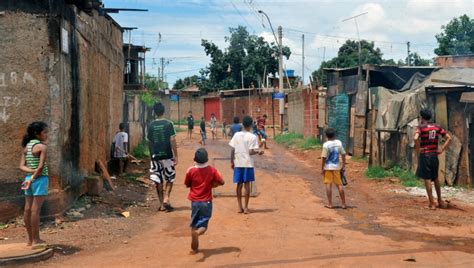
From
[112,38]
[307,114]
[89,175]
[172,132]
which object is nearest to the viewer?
[172,132]

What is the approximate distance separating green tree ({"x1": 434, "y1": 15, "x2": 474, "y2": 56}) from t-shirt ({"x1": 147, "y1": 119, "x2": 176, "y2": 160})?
3291 cm

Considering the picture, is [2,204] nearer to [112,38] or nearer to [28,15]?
[28,15]

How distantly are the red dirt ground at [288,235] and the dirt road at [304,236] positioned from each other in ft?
0.04

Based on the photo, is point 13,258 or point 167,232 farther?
point 167,232

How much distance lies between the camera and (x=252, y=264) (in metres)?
6.19

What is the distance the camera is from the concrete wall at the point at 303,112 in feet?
89.0

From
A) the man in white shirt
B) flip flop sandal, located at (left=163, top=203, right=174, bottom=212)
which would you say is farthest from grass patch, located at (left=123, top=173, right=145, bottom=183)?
flip flop sandal, located at (left=163, top=203, right=174, bottom=212)

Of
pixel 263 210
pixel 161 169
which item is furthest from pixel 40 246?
pixel 263 210

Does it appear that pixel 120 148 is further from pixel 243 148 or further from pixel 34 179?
pixel 34 179

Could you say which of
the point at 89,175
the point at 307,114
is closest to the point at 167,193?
the point at 89,175

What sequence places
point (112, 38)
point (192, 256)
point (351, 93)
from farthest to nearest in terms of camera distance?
point (351, 93) < point (112, 38) < point (192, 256)

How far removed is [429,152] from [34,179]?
6916 millimetres

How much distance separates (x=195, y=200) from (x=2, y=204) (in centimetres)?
338

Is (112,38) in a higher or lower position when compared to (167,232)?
higher
